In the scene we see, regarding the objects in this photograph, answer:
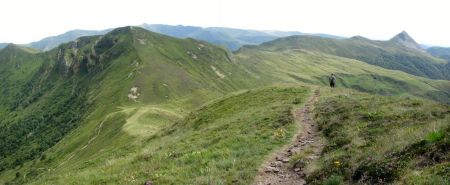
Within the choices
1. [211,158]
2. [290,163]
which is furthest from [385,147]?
[211,158]

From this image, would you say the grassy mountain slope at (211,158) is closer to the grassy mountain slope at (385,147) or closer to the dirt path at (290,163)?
the dirt path at (290,163)

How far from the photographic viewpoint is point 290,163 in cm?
2256

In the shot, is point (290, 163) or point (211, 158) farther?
point (211, 158)

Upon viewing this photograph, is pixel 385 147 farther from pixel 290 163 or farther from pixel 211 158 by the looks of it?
pixel 211 158

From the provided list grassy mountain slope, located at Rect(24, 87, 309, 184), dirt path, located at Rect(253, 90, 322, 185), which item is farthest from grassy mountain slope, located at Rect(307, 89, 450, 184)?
grassy mountain slope, located at Rect(24, 87, 309, 184)

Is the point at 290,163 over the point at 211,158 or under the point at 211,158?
over

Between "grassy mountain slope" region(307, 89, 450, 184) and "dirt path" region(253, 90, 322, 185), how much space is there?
756 millimetres

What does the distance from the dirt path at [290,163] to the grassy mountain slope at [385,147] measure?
0.76 metres

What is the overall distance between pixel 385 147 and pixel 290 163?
544 cm

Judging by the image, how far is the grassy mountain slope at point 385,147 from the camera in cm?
1563

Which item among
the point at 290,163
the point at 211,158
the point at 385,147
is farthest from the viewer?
the point at 211,158

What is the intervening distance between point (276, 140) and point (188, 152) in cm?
657

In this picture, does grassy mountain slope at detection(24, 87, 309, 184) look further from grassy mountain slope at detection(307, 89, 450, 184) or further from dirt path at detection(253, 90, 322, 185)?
grassy mountain slope at detection(307, 89, 450, 184)

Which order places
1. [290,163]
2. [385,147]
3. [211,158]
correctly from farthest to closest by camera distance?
[211,158], [290,163], [385,147]
